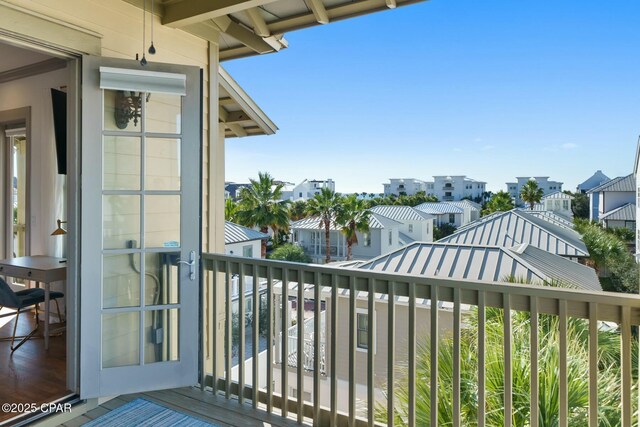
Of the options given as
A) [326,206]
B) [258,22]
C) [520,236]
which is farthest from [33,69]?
[326,206]

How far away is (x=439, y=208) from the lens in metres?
30.9

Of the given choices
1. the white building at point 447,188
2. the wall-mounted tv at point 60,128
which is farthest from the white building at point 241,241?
the white building at point 447,188

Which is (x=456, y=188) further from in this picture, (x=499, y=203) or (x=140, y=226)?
(x=140, y=226)

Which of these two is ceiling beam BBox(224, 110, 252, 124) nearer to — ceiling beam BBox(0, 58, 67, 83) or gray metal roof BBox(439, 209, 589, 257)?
ceiling beam BBox(0, 58, 67, 83)

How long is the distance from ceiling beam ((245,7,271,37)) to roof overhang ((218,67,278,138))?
74 cm

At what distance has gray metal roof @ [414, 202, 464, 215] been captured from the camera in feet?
98.1

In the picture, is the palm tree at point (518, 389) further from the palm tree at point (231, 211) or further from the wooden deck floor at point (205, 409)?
the palm tree at point (231, 211)

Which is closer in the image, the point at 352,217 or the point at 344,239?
the point at 352,217

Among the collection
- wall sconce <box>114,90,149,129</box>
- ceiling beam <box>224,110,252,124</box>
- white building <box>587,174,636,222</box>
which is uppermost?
ceiling beam <box>224,110,252,124</box>

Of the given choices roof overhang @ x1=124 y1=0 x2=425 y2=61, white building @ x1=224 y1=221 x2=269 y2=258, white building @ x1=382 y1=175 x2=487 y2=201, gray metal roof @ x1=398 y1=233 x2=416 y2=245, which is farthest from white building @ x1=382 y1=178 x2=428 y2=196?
roof overhang @ x1=124 y1=0 x2=425 y2=61

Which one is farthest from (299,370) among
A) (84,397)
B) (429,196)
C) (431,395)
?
(429,196)

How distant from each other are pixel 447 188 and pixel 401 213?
40.9 feet

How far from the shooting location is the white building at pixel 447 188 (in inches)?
1470

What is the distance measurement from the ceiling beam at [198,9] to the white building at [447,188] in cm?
3583
